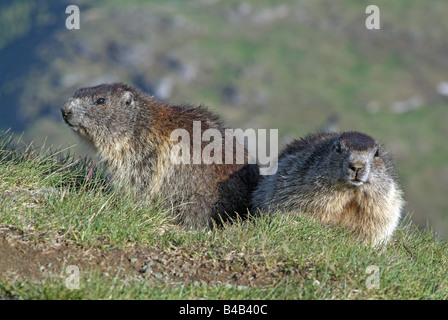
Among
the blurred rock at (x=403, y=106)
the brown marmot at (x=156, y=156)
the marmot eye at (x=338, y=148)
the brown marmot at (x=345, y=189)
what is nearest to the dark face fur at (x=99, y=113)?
the brown marmot at (x=156, y=156)

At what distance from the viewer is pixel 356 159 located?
9094 mm

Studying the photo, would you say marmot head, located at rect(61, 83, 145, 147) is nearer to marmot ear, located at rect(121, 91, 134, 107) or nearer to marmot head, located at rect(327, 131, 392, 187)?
marmot ear, located at rect(121, 91, 134, 107)

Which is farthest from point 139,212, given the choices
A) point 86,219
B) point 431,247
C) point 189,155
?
point 431,247

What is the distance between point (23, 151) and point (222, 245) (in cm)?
437

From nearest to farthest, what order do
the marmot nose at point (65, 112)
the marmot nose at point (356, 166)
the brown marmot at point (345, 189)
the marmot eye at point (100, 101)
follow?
the marmot nose at point (356, 166), the brown marmot at point (345, 189), the marmot nose at point (65, 112), the marmot eye at point (100, 101)

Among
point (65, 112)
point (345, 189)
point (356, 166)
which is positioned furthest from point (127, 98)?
point (356, 166)

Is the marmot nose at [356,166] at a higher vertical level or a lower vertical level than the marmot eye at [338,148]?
lower

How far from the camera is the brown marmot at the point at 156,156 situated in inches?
401

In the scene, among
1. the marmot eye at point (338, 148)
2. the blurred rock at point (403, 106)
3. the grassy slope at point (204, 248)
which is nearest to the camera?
the grassy slope at point (204, 248)

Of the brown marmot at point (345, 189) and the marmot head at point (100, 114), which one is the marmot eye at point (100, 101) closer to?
the marmot head at point (100, 114)

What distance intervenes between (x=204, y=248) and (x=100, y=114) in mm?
3873

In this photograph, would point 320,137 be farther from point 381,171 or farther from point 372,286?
point 372,286

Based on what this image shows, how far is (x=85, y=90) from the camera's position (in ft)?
36.0
